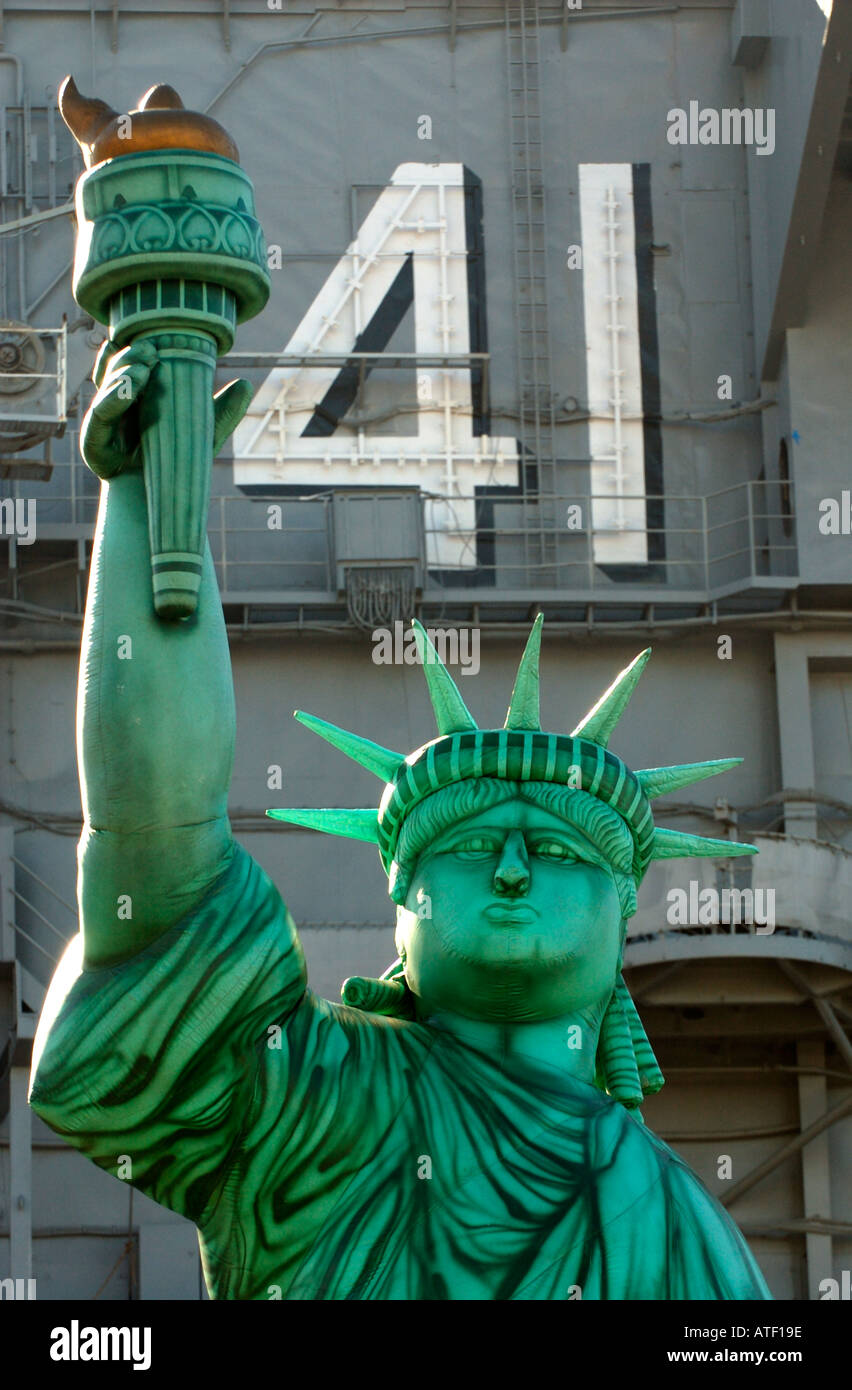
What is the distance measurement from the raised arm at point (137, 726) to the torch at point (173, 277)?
7cm

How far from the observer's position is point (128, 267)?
5.44 metres

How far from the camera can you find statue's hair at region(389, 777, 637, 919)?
6004 millimetres

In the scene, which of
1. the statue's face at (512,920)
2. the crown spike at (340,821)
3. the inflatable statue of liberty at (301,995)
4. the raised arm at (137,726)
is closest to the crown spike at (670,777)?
the inflatable statue of liberty at (301,995)

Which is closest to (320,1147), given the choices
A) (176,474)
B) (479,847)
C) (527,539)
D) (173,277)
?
(479,847)

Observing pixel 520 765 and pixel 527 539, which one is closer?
pixel 520 765

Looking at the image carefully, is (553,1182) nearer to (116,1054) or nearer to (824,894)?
(116,1054)

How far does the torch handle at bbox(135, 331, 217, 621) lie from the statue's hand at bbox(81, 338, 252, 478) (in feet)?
0.15

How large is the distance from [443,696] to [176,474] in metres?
1.21

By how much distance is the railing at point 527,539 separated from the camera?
22.5 metres

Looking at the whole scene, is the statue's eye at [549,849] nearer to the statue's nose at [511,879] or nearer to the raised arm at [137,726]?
the statue's nose at [511,879]

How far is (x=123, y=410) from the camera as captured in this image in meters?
5.38

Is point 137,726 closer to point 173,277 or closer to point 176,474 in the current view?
point 176,474

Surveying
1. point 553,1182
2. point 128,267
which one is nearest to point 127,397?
point 128,267

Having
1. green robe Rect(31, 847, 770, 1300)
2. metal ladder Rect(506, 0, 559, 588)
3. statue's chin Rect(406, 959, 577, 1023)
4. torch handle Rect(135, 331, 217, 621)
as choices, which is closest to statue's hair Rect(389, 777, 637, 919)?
statue's chin Rect(406, 959, 577, 1023)
